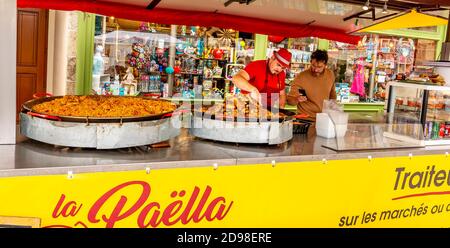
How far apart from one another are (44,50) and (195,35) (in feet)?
8.80

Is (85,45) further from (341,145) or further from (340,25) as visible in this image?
(341,145)

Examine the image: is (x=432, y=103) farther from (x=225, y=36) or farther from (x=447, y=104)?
(x=225, y=36)

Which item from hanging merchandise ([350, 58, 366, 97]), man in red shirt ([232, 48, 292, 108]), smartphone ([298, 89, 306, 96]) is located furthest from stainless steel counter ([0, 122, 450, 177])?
hanging merchandise ([350, 58, 366, 97])

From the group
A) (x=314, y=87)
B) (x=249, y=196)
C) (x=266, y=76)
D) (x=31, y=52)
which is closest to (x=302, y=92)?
(x=314, y=87)

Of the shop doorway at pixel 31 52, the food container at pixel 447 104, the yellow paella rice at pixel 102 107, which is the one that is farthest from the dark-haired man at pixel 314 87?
the shop doorway at pixel 31 52

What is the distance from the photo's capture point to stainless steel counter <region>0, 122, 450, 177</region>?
98.8 inches

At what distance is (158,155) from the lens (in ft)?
9.46

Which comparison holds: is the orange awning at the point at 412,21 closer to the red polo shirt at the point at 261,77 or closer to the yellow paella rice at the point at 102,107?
the red polo shirt at the point at 261,77

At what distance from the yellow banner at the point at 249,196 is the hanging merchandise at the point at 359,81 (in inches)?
240

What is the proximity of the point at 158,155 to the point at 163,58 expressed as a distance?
5708 mm

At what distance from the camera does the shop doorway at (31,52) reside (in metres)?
7.19

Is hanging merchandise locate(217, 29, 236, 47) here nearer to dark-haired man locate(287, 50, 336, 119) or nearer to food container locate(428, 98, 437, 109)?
dark-haired man locate(287, 50, 336, 119)

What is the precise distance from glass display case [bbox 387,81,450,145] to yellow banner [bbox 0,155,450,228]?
25 cm
